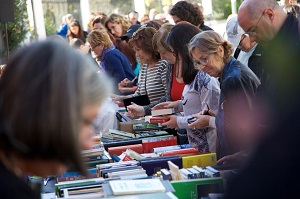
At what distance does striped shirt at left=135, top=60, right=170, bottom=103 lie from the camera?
6.36 metres

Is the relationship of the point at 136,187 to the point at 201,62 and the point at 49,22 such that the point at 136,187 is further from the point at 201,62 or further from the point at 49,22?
the point at 49,22

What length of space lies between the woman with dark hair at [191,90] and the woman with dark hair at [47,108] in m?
3.28

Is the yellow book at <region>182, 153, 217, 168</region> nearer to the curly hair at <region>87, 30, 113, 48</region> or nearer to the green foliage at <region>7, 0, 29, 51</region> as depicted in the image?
the curly hair at <region>87, 30, 113, 48</region>

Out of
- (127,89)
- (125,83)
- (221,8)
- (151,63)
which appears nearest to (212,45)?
(151,63)

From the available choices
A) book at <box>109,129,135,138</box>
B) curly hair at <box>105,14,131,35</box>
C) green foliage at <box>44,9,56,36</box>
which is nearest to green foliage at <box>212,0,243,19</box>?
green foliage at <box>44,9,56,36</box>

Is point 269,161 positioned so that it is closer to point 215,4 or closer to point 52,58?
point 52,58

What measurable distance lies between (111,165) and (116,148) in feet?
3.36

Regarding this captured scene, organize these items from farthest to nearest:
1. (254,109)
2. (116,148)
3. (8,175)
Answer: (116,148), (254,109), (8,175)

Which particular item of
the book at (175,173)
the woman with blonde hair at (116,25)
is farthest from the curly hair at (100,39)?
the book at (175,173)

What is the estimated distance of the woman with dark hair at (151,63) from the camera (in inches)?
250

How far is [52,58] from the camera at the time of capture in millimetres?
1478

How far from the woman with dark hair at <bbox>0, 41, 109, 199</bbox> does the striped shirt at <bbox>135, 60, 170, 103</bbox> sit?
4.69 metres

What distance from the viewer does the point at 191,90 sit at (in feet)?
16.3

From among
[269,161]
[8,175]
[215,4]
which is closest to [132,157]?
[8,175]
